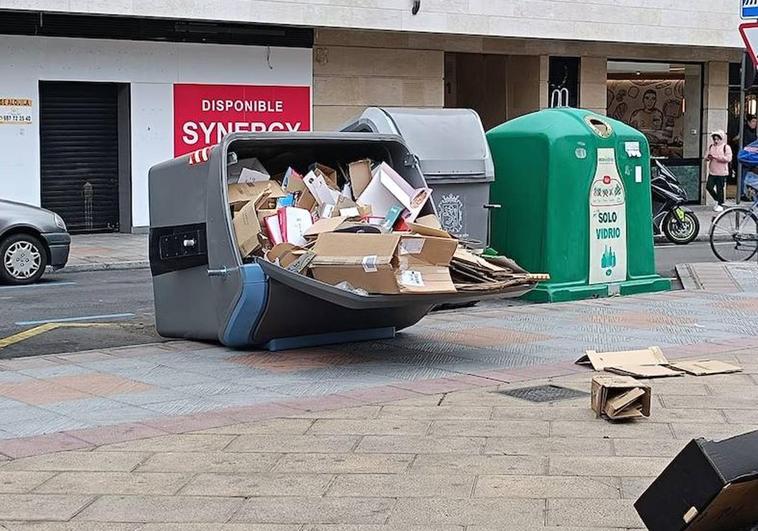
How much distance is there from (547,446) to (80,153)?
1608 cm

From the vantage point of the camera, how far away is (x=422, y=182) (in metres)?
9.62

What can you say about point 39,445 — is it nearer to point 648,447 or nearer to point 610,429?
point 610,429

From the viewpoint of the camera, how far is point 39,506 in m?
5.28

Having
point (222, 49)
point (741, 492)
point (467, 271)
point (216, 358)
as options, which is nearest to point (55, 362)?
point (216, 358)

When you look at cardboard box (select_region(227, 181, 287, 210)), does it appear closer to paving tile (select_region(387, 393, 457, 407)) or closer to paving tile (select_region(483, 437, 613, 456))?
paving tile (select_region(387, 393, 457, 407))

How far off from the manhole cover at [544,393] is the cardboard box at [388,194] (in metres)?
2.02

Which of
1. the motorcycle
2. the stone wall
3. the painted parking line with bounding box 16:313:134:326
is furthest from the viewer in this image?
the stone wall

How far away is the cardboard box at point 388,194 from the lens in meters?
9.28

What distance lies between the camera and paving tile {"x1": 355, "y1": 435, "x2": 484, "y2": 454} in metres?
6.15

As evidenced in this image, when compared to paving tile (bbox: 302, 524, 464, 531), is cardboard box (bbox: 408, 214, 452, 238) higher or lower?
higher

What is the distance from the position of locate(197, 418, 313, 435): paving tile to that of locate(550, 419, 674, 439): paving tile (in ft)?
4.55

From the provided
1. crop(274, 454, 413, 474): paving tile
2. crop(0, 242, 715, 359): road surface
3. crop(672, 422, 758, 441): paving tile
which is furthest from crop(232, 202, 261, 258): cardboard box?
crop(672, 422, 758, 441): paving tile

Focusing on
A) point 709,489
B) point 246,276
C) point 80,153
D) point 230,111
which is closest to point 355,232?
point 246,276

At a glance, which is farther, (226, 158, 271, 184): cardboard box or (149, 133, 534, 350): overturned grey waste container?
(226, 158, 271, 184): cardboard box
